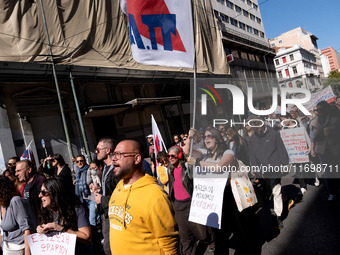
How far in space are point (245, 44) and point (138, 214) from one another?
3711cm

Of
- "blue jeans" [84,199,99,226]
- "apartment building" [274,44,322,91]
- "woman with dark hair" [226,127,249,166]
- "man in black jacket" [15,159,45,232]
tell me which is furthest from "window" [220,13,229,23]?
"apartment building" [274,44,322,91]

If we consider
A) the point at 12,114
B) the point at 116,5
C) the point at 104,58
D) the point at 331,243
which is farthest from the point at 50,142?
the point at 331,243

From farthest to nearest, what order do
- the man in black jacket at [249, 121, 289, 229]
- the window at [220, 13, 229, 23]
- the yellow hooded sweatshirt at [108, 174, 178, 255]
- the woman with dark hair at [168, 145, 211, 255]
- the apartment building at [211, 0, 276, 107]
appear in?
the window at [220, 13, 229, 23], the apartment building at [211, 0, 276, 107], the man in black jacket at [249, 121, 289, 229], the woman with dark hair at [168, 145, 211, 255], the yellow hooded sweatshirt at [108, 174, 178, 255]

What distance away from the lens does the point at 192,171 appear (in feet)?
13.5

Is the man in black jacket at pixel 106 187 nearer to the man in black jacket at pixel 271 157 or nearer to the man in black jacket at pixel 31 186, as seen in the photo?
the man in black jacket at pixel 31 186

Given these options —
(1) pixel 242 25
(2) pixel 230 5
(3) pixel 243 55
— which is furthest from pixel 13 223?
(1) pixel 242 25

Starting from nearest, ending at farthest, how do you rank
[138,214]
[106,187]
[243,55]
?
1. [138,214]
2. [106,187]
3. [243,55]

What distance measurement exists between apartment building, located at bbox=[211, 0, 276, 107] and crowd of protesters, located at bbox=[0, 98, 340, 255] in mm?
24702

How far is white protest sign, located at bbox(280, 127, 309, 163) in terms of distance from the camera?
6.60m

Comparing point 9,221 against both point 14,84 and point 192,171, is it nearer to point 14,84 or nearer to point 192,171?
point 192,171

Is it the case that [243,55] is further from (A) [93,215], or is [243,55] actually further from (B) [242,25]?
(A) [93,215]

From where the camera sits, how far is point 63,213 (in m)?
2.64

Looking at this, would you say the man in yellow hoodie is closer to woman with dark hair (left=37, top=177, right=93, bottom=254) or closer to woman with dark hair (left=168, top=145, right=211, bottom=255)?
woman with dark hair (left=37, top=177, right=93, bottom=254)

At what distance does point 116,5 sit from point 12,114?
24.1 ft
